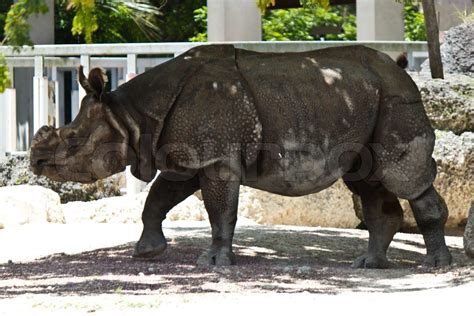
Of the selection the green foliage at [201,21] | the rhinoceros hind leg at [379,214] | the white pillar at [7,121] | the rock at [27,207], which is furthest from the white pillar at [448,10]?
the rhinoceros hind leg at [379,214]

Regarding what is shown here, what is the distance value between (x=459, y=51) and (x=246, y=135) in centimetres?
612

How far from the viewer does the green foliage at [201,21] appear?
90.7 ft

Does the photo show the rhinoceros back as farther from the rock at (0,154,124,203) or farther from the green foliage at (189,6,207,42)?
the green foliage at (189,6,207,42)

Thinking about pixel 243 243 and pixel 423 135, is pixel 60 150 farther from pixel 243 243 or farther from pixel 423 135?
pixel 423 135

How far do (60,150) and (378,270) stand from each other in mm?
2818

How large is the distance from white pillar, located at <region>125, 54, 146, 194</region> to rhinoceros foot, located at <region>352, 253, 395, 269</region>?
5.56m

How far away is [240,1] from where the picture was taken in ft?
66.6

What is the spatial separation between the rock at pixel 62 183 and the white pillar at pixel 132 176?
0.29 meters

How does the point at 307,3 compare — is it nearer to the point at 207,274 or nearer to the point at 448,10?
the point at 207,274

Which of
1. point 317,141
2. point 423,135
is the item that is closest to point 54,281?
point 317,141

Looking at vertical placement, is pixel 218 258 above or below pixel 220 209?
below

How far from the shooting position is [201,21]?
97.1 ft

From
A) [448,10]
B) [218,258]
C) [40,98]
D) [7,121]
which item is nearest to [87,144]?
[218,258]

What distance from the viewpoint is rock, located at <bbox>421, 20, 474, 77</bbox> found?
52.1 feet
